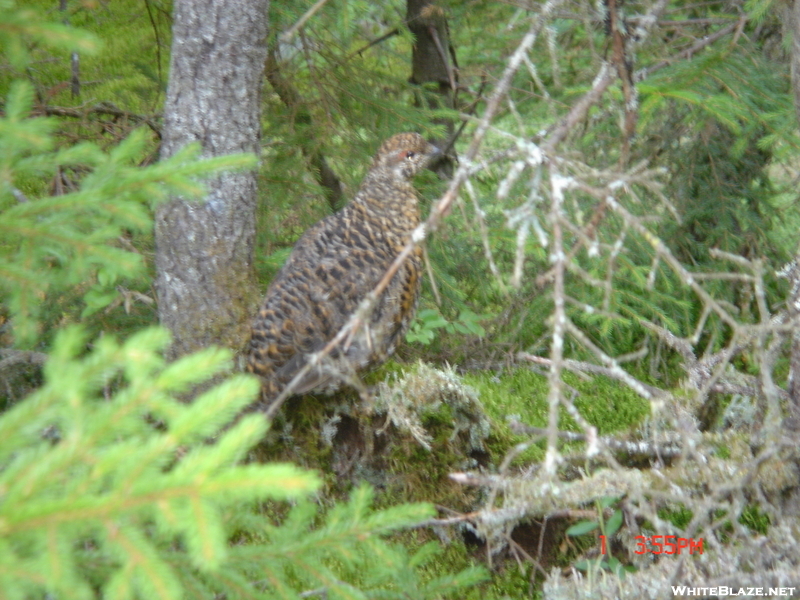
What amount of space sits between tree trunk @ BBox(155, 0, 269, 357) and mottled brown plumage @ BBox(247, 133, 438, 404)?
0.23 m

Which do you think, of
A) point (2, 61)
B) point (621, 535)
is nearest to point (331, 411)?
point (621, 535)

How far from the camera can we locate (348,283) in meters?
3.81

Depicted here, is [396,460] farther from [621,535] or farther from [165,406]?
[165,406]

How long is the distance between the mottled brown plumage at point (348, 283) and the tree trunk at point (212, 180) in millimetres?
227

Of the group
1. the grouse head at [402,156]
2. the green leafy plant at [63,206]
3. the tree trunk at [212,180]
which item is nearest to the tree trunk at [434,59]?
the grouse head at [402,156]

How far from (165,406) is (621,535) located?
7.72 ft

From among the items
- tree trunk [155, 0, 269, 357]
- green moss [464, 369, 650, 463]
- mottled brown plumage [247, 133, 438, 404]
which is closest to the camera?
tree trunk [155, 0, 269, 357]

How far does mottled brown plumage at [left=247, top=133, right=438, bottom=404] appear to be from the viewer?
145 inches

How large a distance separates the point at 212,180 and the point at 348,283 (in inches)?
35.5

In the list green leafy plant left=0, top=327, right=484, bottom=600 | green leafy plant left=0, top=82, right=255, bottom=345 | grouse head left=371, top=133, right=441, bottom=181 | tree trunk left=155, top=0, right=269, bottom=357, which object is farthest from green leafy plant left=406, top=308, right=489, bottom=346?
green leafy plant left=0, top=327, right=484, bottom=600

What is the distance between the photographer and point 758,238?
5137 millimetres
